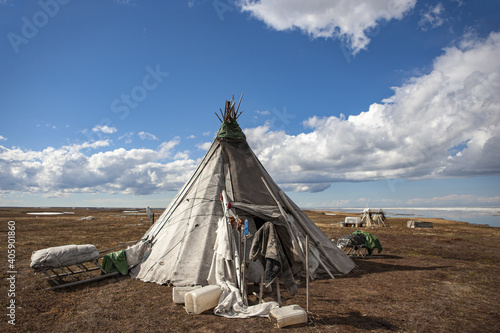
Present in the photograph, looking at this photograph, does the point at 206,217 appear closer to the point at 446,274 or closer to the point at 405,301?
the point at 405,301

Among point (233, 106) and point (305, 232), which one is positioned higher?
point (233, 106)

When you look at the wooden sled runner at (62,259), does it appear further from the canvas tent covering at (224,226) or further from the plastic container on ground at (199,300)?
the plastic container on ground at (199,300)

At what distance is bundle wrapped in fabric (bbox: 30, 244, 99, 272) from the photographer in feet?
22.4

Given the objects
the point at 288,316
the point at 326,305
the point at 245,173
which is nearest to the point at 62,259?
the point at 245,173

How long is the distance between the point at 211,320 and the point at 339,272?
16.0 ft

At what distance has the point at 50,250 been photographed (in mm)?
7047

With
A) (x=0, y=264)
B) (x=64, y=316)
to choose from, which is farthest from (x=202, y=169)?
(x=0, y=264)

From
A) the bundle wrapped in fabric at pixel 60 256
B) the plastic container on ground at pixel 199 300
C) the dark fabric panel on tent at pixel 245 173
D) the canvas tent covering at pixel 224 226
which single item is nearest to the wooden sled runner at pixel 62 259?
the bundle wrapped in fabric at pixel 60 256

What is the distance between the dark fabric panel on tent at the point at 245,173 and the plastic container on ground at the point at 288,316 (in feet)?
11.9

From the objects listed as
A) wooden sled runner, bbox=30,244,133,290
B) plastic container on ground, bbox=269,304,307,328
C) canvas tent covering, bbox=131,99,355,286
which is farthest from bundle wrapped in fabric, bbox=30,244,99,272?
plastic container on ground, bbox=269,304,307,328

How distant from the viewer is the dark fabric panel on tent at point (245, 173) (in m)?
8.57

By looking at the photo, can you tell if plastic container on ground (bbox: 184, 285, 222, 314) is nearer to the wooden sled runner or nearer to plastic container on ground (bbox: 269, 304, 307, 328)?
plastic container on ground (bbox: 269, 304, 307, 328)

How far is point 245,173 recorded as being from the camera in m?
9.18

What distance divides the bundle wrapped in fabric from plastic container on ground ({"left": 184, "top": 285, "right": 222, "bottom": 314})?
3696mm
